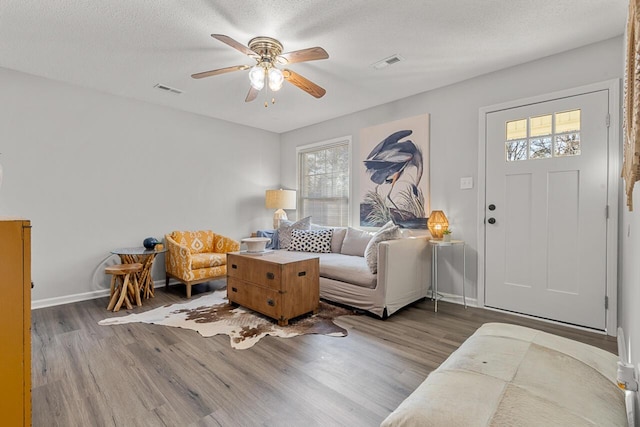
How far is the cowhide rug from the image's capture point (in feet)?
8.37

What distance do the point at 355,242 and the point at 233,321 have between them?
5.87 feet

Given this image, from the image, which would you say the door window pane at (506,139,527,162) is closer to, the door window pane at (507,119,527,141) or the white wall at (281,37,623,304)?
the door window pane at (507,119,527,141)

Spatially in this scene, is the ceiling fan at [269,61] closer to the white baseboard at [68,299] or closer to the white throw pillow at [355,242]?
the white throw pillow at [355,242]

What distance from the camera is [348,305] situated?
3154 millimetres

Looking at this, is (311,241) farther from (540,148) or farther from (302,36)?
(540,148)

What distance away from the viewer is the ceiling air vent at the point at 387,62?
112 inches

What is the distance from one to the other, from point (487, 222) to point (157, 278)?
4153mm

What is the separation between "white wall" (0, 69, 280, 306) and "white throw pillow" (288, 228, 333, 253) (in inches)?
52.0

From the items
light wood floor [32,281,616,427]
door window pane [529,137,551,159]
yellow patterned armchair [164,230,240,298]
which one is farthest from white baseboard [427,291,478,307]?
yellow patterned armchair [164,230,240,298]

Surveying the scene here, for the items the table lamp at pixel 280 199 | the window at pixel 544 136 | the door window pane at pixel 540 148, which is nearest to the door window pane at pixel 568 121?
the window at pixel 544 136

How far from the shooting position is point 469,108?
3.31m

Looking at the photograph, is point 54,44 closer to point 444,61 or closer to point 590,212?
→ point 444,61

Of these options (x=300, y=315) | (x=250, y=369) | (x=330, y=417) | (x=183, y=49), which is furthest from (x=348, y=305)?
(x=183, y=49)

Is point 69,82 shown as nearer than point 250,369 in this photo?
No
